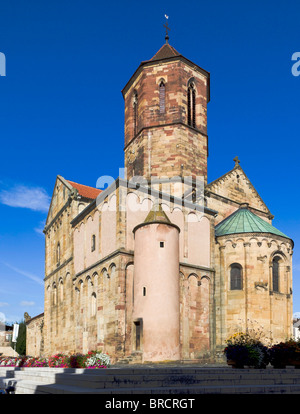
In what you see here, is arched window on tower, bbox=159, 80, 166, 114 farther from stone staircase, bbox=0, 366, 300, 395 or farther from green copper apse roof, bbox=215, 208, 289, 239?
stone staircase, bbox=0, 366, 300, 395

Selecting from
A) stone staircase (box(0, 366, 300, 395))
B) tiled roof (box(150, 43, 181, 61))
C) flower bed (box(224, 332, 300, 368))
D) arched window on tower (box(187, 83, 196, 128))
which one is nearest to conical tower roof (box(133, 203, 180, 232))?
flower bed (box(224, 332, 300, 368))

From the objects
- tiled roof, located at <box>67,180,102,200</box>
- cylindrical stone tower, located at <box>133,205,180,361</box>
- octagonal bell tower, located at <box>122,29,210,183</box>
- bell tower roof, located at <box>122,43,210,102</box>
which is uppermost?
bell tower roof, located at <box>122,43,210,102</box>

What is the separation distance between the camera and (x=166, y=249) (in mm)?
27109

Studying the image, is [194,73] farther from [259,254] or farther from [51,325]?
[51,325]

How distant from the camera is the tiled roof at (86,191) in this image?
37.9 m

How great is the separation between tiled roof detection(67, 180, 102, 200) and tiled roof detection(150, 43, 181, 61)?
11.4 meters

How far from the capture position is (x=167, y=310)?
1018 inches

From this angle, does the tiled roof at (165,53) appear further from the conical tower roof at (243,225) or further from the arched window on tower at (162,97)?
the conical tower roof at (243,225)

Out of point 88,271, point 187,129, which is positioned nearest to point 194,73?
point 187,129

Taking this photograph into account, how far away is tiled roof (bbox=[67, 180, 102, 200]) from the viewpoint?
37894 mm

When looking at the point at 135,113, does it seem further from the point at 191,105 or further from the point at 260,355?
the point at 260,355

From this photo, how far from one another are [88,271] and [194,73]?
659 inches

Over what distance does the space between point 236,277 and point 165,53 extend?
1764cm

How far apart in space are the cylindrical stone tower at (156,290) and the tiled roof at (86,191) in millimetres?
10948
